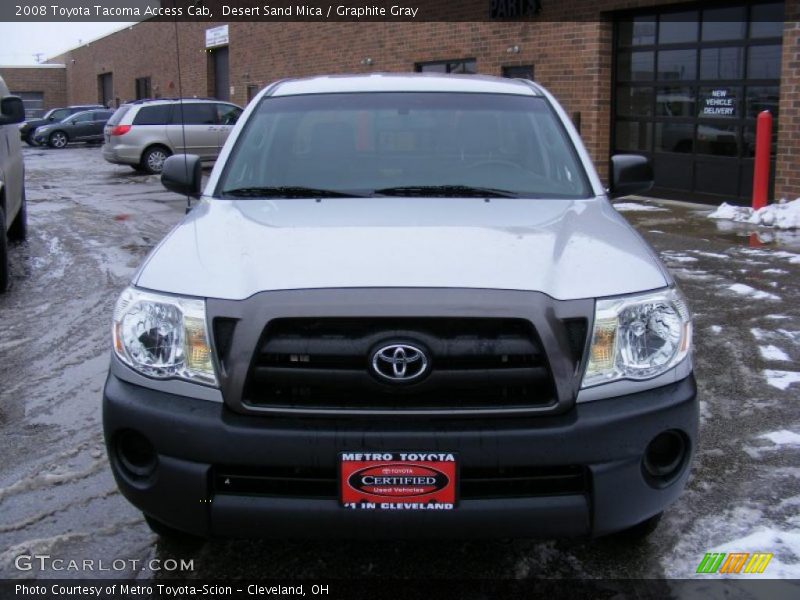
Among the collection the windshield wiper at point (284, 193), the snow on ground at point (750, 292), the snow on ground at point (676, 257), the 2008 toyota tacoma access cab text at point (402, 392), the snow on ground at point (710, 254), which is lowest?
the snow on ground at point (750, 292)

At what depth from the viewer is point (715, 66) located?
487 inches

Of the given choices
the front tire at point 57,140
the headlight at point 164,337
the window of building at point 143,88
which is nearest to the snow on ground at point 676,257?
the headlight at point 164,337

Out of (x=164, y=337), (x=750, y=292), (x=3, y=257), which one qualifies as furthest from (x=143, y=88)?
(x=164, y=337)

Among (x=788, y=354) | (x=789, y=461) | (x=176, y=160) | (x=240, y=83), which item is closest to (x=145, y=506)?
(x=176, y=160)

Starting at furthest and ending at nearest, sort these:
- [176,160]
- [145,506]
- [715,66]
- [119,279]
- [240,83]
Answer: [240,83] < [715,66] < [119,279] < [176,160] < [145,506]

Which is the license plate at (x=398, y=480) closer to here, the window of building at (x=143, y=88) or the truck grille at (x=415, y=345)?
the truck grille at (x=415, y=345)

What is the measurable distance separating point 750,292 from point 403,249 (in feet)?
17.2

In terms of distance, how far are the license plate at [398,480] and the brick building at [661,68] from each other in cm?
1010

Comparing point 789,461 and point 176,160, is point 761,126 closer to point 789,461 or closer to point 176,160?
point 789,461

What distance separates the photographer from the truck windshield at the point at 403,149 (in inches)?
150

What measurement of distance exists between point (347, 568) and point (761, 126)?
961cm

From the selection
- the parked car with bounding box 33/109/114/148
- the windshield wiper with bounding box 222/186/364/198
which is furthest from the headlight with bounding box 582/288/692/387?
the parked car with bounding box 33/109/114/148

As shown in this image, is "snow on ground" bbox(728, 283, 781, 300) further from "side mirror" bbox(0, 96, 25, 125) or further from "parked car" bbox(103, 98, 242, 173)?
"parked car" bbox(103, 98, 242, 173)

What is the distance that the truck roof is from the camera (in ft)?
14.4
